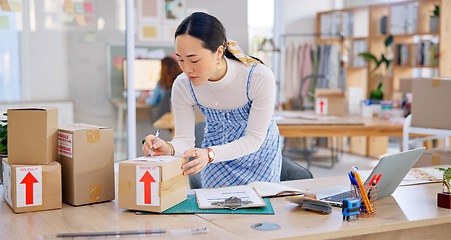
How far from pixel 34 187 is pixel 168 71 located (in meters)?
4.14

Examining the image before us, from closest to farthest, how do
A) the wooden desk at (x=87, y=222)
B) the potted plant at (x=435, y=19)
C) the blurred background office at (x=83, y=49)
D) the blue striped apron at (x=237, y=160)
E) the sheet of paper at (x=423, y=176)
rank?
the wooden desk at (x=87, y=222), the sheet of paper at (x=423, y=176), the blue striped apron at (x=237, y=160), the blurred background office at (x=83, y=49), the potted plant at (x=435, y=19)

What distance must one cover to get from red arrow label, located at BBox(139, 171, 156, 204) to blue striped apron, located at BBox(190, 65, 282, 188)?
0.72m

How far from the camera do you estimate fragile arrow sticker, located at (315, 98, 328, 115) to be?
19.4 feet

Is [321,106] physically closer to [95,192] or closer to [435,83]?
[435,83]

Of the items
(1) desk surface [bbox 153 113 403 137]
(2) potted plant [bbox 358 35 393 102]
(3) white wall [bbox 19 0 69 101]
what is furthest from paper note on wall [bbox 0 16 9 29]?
(2) potted plant [bbox 358 35 393 102]

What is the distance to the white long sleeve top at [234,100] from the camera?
2.54 m

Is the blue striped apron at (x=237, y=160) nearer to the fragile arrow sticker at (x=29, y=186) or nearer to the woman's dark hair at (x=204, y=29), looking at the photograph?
the woman's dark hair at (x=204, y=29)

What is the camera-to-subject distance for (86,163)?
7.24 ft

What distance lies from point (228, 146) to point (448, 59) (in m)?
5.38

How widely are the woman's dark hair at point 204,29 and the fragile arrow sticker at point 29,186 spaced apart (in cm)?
74

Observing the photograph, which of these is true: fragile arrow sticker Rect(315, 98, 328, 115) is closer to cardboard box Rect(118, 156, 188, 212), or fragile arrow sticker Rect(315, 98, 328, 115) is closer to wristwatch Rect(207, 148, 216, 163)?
wristwatch Rect(207, 148, 216, 163)

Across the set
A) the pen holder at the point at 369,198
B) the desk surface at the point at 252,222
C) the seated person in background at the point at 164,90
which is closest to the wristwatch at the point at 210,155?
the desk surface at the point at 252,222

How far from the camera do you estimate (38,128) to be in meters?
2.18

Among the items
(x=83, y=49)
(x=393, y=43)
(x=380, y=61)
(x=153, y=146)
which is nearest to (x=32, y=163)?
(x=153, y=146)
